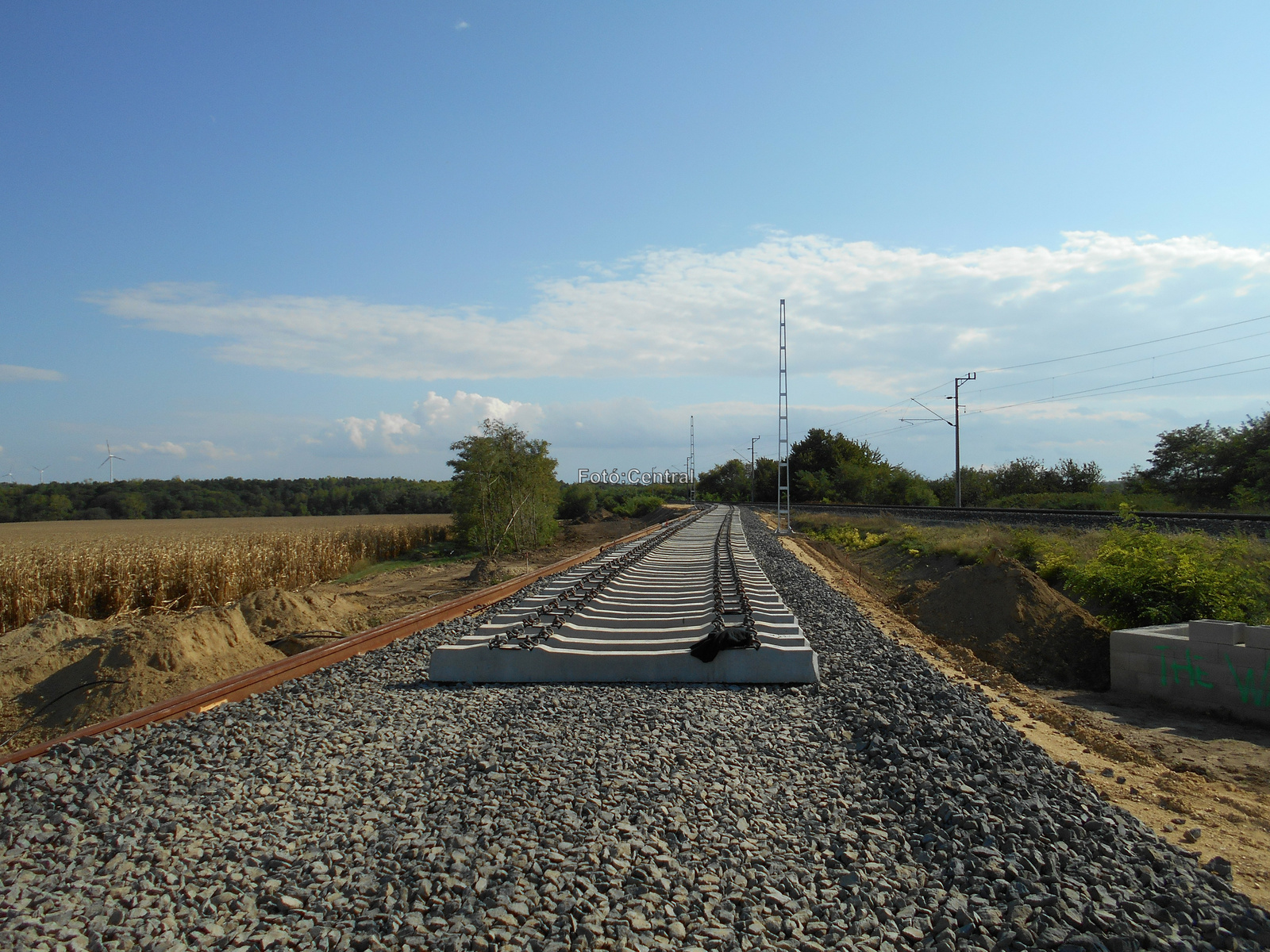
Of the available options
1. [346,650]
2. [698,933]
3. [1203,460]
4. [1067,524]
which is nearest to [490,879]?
[698,933]

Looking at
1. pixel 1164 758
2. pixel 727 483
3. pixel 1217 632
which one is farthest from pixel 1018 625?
pixel 727 483

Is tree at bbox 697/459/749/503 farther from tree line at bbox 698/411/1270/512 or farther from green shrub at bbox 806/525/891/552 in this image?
green shrub at bbox 806/525/891/552

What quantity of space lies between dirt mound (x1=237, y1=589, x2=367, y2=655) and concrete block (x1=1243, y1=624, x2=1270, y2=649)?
10345mm

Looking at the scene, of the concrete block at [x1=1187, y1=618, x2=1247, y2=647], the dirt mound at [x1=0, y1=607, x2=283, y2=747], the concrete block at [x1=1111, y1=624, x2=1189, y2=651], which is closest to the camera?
the dirt mound at [x1=0, y1=607, x2=283, y2=747]

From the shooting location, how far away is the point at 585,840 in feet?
10.00

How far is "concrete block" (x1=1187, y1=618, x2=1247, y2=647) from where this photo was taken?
23.1 feet

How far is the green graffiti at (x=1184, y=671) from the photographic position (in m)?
7.27

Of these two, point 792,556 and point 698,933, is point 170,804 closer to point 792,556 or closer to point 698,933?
point 698,933

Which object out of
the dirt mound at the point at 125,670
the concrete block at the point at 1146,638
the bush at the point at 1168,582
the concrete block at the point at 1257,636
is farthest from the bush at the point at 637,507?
the concrete block at the point at 1257,636

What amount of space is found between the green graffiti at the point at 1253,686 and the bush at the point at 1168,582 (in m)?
2.31

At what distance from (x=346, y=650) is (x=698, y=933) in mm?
5122

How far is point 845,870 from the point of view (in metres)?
2.87

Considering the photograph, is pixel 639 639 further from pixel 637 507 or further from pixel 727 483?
pixel 727 483

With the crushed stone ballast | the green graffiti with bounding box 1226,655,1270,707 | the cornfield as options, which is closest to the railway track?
the green graffiti with bounding box 1226,655,1270,707
